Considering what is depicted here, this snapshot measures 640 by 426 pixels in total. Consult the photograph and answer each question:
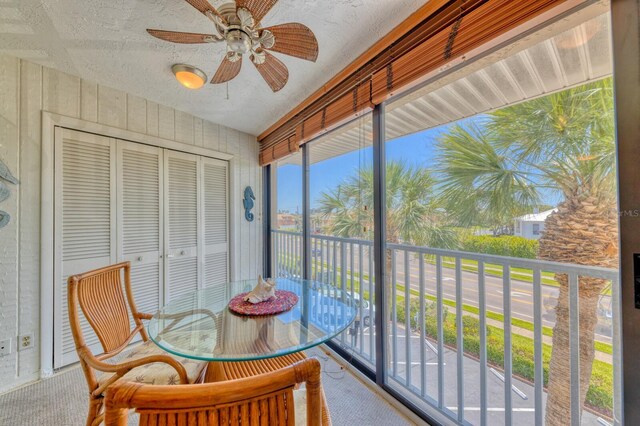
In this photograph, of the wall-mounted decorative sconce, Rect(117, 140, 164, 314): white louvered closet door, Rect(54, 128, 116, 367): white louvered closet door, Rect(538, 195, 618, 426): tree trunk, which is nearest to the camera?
Rect(538, 195, 618, 426): tree trunk

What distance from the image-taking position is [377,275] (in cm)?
183

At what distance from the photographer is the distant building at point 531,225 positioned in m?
1.20

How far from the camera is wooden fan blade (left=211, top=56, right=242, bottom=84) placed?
1.52 metres

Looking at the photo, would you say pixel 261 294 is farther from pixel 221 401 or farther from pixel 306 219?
pixel 306 219

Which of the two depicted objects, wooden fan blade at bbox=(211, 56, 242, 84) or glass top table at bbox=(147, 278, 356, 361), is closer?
glass top table at bbox=(147, 278, 356, 361)

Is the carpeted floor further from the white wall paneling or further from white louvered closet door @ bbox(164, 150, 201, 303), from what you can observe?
white louvered closet door @ bbox(164, 150, 201, 303)

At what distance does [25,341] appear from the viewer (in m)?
1.87

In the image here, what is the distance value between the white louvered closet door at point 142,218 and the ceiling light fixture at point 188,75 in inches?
41.7

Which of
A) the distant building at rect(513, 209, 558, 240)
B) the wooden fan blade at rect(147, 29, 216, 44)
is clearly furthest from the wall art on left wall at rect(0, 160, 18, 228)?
the distant building at rect(513, 209, 558, 240)

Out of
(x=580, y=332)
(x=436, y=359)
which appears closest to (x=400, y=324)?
(x=436, y=359)

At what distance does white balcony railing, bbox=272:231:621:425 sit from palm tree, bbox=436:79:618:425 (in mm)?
40

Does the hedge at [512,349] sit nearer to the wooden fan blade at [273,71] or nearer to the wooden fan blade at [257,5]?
the wooden fan blade at [273,71]

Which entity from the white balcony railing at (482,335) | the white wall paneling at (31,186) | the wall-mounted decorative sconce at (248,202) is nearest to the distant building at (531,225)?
the white balcony railing at (482,335)

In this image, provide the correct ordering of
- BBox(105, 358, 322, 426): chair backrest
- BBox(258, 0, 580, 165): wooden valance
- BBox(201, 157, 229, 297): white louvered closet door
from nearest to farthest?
BBox(105, 358, 322, 426): chair backrest → BBox(258, 0, 580, 165): wooden valance → BBox(201, 157, 229, 297): white louvered closet door
